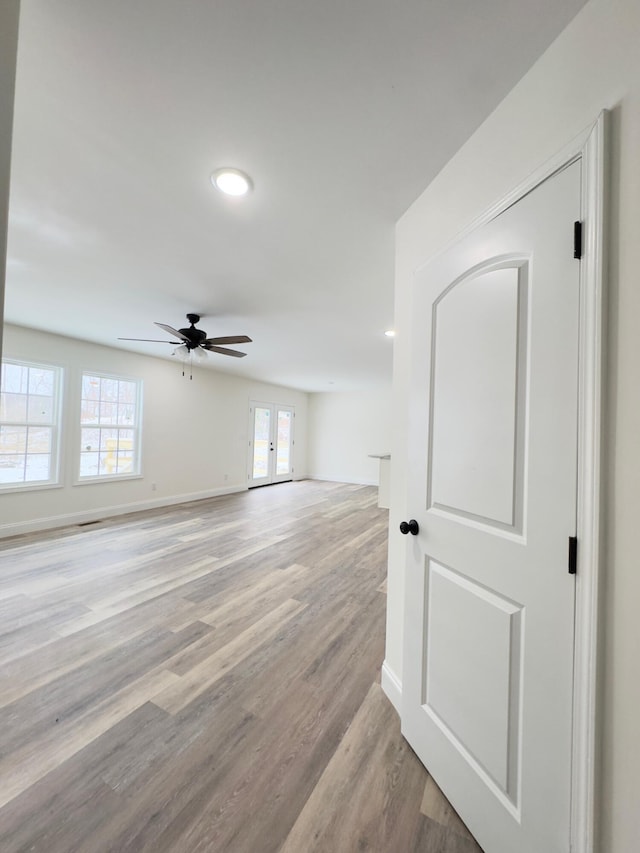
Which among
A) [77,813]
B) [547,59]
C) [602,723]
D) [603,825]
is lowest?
[77,813]

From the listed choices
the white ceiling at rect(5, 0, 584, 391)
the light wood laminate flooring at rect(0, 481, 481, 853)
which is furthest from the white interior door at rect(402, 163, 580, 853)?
the white ceiling at rect(5, 0, 584, 391)

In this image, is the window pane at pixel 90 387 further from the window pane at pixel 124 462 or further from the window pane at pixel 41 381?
the window pane at pixel 124 462

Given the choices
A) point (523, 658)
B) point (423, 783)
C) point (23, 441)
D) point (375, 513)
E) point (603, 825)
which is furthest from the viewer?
point (375, 513)

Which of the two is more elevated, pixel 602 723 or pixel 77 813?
pixel 602 723

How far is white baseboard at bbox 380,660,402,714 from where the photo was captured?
5.27 ft

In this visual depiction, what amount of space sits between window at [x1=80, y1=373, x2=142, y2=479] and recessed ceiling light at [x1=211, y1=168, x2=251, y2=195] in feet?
13.7

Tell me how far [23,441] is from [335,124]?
4859 mm

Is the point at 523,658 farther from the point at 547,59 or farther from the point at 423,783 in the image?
the point at 547,59

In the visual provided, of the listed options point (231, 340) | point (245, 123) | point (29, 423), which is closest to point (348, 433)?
point (231, 340)

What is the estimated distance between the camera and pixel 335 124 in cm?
129

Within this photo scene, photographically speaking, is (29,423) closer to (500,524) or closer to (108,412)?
(108,412)

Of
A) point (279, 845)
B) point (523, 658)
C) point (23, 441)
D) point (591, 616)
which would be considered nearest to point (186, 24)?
point (591, 616)

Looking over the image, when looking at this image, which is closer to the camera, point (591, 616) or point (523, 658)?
point (591, 616)

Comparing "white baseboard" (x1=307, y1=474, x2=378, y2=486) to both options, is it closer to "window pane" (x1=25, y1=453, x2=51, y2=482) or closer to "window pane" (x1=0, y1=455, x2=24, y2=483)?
"window pane" (x1=25, y1=453, x2=51, y2=482)
